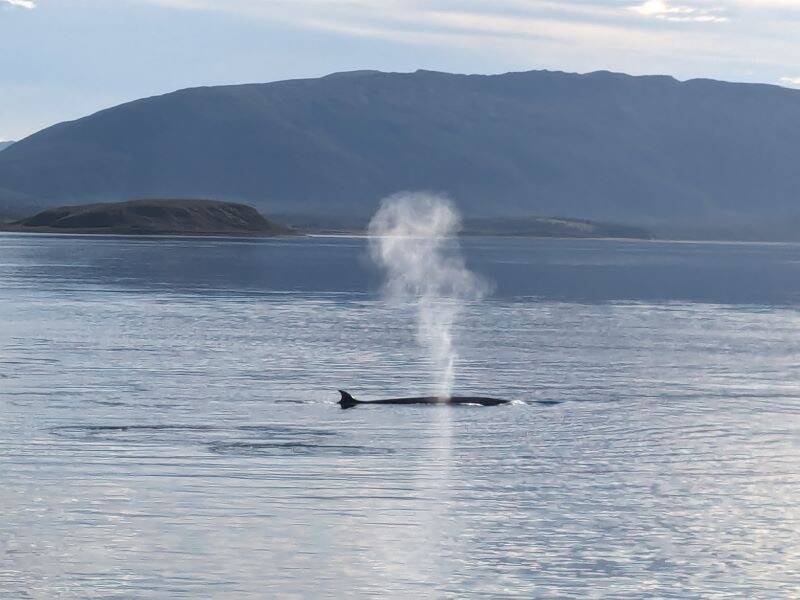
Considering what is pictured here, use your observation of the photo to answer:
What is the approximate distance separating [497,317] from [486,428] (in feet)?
166

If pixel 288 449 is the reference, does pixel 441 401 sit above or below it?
above

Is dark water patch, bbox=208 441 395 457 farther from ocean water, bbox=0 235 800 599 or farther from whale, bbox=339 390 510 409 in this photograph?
whale, bbox=339 390 510 409

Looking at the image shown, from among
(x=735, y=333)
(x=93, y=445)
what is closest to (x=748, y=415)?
(x=93, y=445)

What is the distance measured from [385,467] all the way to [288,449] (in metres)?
3.30

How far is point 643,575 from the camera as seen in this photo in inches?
1089

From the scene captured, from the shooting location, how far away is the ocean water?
27688 millimetres

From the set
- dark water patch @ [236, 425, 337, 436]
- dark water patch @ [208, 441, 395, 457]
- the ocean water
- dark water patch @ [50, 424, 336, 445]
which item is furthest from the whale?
dark water patch @ [208, 441, 395, 457]

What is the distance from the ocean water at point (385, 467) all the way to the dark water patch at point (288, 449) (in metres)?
0.10

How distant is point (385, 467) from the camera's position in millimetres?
37156

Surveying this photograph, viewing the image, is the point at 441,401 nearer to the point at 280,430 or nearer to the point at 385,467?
the point at 280,430

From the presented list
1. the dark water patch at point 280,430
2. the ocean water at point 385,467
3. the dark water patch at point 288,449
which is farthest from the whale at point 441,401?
the dark water patch at point 288,449

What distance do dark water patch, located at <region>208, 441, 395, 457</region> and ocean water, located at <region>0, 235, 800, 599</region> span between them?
0.10m

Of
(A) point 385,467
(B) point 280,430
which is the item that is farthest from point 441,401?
(A) point 385,467

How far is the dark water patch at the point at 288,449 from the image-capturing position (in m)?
38.8
